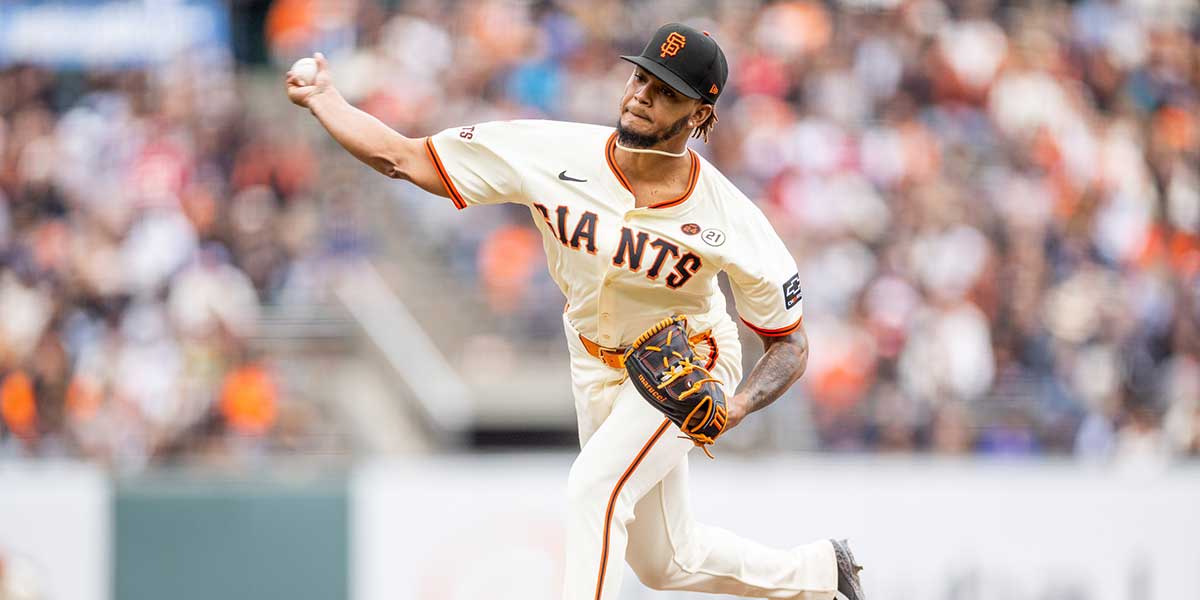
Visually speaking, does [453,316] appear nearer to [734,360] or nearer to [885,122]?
[885,122]

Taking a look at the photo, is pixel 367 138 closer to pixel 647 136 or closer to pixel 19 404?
pixel 647 136

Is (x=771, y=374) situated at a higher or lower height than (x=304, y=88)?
lower

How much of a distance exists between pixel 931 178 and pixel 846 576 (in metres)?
8.35

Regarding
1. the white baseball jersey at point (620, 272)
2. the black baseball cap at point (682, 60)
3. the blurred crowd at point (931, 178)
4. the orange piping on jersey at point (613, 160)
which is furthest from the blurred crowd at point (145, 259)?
the black baseball cap at point (682, 60)

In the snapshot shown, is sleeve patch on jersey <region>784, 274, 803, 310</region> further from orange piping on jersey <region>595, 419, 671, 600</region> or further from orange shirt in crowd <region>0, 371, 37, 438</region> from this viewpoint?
orange shirt in crowd <region>0, 371, 37, 438</region>

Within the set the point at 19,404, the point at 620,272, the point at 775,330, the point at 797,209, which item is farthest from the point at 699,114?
the point at 797,209

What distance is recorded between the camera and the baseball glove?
5383 mm

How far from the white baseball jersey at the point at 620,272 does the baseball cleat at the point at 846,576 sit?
54 cm

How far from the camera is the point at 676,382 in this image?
5379mm

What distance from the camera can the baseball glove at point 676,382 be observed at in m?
5.38

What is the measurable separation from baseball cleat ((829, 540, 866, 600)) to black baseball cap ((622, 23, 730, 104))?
1866 millimetres

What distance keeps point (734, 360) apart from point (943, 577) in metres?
4.97

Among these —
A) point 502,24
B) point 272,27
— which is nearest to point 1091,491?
point 502,24

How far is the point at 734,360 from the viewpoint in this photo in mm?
6062
